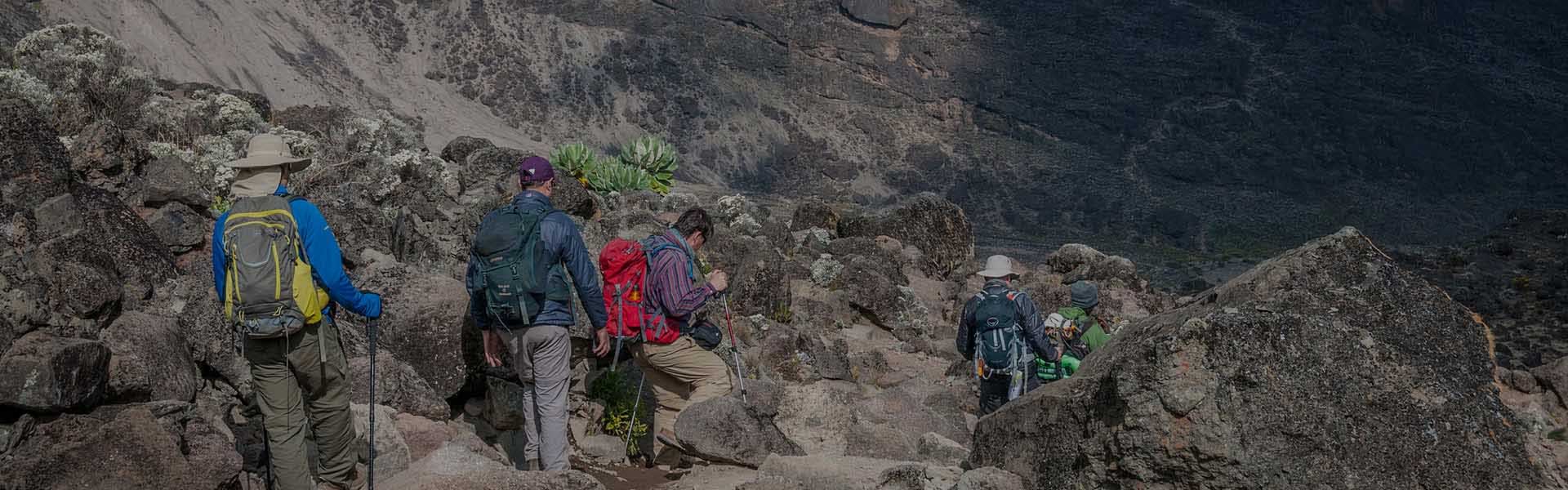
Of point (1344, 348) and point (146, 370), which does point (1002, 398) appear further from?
point (146, 370)

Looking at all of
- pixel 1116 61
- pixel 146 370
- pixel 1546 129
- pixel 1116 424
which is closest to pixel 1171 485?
pixel 1116 424

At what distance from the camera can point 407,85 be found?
161 ft

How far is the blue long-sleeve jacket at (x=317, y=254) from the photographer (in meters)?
4.17

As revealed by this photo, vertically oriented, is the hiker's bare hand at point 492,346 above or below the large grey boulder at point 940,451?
above

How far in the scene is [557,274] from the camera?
15.8 ft

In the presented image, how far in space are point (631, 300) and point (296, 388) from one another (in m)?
1.53

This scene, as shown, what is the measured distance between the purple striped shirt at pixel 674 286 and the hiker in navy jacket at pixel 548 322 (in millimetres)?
295

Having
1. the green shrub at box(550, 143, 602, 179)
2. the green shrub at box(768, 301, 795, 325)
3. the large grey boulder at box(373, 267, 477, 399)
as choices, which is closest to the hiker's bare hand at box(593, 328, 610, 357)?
the large grey boulder at box(373, 267, 477, 399)

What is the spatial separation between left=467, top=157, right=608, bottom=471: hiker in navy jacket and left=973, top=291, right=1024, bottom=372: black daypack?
234cm

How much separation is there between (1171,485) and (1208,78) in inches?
2440

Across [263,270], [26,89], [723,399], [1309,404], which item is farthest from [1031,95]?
[263,270]

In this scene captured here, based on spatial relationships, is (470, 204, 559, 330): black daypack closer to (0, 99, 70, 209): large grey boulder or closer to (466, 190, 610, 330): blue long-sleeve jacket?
(466, 190, 610, 330): blue long-sleeve jacket

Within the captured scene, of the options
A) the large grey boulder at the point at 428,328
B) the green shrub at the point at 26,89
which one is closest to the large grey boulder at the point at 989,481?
the large grey boulder at the point at 428,328

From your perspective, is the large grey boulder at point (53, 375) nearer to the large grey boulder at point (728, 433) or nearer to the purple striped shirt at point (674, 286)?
the purple striped shirt at point (674, 286)
